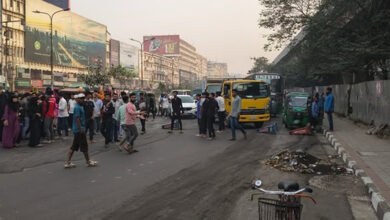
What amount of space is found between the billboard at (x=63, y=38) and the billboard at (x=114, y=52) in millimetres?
6118

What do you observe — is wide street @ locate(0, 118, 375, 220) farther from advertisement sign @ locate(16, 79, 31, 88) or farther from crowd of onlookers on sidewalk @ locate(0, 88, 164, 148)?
advertisement sign @ locate(16, 79, 31, 88)

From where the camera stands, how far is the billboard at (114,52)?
3730 inches

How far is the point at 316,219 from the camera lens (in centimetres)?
543

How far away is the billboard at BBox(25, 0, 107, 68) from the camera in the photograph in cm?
6094

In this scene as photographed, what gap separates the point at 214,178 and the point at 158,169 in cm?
161

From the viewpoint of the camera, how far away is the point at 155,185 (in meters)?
7.35

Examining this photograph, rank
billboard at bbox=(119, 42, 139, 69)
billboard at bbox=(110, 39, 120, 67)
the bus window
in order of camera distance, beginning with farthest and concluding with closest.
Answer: billboard at bbox=(119, 42, 139, 69)
billboard at bbox=(110, 39, 120, 67)
the bus window

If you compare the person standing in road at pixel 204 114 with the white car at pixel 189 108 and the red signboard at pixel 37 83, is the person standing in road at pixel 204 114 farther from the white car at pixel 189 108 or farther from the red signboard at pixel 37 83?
the red signboard at pixel 37 83

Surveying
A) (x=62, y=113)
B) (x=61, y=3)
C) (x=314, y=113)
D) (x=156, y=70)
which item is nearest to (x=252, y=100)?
(x=314, y=113)

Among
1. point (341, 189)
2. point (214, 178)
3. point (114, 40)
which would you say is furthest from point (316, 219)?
point (114, 40)

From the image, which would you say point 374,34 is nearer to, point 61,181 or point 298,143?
point 298,143

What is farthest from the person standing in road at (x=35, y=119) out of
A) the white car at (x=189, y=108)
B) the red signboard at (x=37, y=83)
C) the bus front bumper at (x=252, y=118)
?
the red signboard at (x=37, y=83)

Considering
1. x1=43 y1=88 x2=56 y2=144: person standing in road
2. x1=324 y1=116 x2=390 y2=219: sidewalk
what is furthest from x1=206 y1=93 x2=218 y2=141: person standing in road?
x1=43 y1=88 x2=56 y2=144: person standing in road

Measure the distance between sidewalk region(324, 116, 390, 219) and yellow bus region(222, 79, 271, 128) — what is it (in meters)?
4.35
